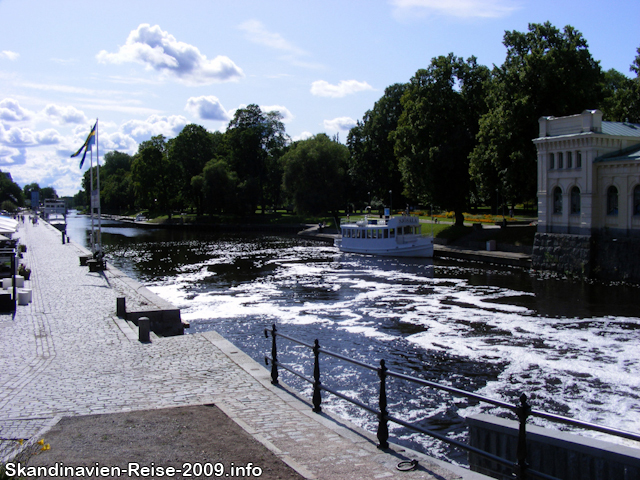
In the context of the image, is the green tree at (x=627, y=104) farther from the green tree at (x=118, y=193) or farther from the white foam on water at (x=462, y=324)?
the green tree at (x=118, y=193)

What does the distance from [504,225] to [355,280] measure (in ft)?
65.9

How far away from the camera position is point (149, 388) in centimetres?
1055

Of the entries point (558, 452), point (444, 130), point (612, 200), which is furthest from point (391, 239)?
point (558, 452)

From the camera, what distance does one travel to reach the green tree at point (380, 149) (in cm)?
7544

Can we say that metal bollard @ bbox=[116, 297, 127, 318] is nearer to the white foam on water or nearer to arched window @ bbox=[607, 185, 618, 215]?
the white foam on water

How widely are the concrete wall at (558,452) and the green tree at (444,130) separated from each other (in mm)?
45032

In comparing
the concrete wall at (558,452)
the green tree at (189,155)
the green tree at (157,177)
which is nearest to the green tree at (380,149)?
the green tree at (189,155)

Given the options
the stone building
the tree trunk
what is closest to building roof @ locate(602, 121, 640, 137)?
the stone building

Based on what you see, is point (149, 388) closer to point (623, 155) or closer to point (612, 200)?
point (612, 200)

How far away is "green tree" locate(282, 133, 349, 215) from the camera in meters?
78.7

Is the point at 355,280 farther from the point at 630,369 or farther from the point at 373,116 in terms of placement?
the point at 373,116

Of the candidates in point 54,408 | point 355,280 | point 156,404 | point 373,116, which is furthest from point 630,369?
point 373,116

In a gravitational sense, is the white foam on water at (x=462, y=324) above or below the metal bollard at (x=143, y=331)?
below

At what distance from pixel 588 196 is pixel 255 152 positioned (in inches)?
2845
